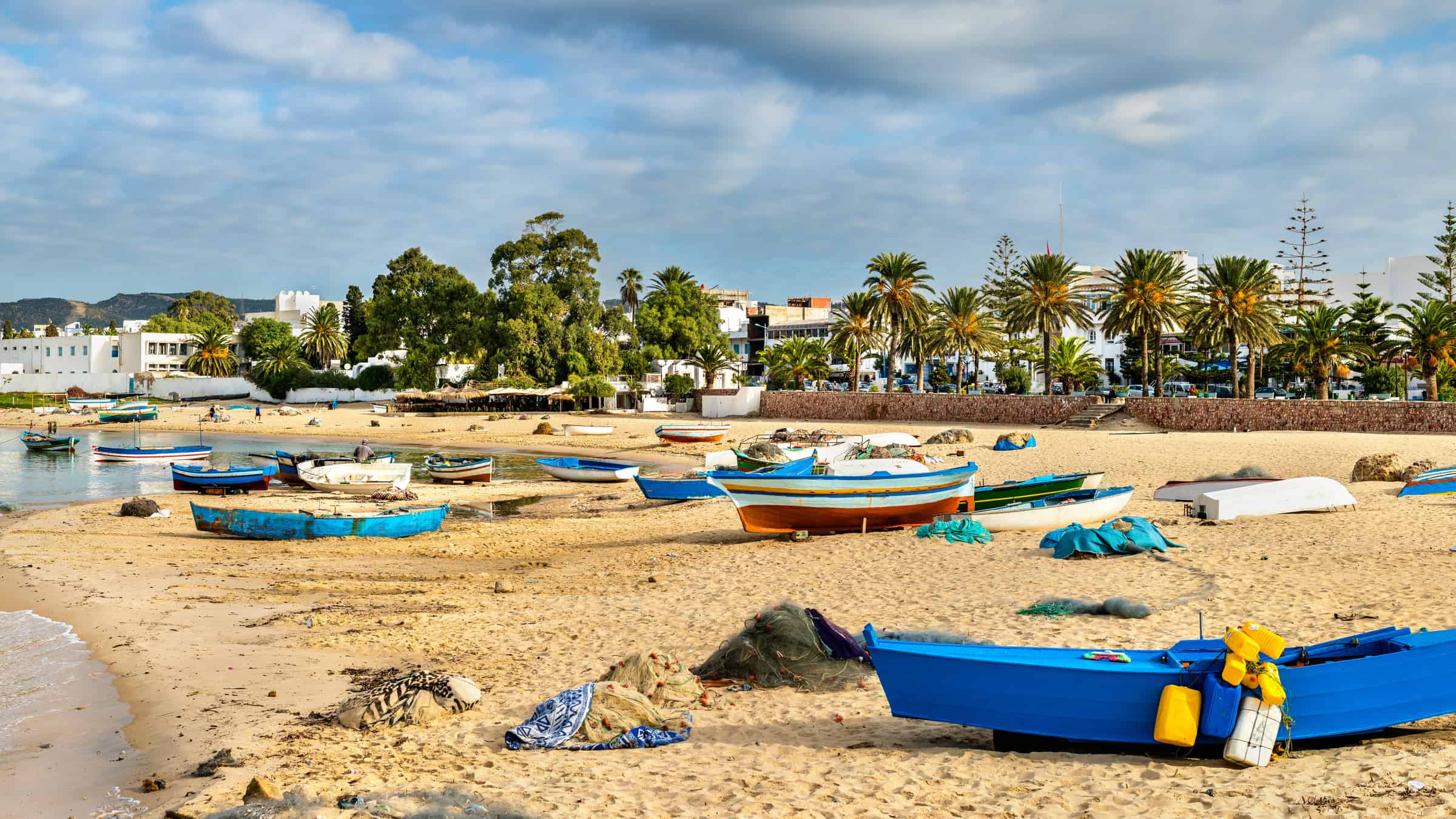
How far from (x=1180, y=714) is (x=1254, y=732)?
52 centimetres

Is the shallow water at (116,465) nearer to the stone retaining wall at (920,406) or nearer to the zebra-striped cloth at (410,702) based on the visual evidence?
the stone retaining wall at (920,406)

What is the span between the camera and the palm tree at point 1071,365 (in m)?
69.2

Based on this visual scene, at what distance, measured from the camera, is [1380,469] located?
86.3 ft

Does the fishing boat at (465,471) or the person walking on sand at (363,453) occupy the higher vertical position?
the person walking on sand at (363,453)

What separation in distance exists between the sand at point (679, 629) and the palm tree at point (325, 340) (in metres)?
88.1

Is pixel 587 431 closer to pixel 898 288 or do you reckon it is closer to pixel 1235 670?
pixel 898 288

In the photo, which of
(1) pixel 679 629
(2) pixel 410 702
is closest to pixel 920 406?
(1) pixel 679 629

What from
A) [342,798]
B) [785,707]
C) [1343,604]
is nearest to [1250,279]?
[1343,604]

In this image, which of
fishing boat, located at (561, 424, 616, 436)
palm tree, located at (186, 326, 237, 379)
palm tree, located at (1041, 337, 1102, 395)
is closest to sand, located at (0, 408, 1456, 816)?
fishing boat, located at (561, 424, 616, 436)

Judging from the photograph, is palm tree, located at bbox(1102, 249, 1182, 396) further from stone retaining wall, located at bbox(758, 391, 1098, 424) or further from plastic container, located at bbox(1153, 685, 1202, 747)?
plastic container, located at bbox(1153, 685, 1202, 747)

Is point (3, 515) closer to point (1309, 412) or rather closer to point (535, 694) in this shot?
point (535, 694)

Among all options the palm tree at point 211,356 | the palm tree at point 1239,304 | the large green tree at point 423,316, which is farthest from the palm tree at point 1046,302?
the palm tree at point 211,356

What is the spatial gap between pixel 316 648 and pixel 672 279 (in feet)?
245

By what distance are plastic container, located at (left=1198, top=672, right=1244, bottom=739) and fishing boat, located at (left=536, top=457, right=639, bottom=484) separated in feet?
97.4
